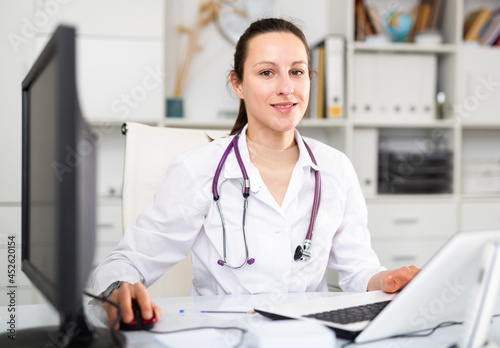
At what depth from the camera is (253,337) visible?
62 centimetres

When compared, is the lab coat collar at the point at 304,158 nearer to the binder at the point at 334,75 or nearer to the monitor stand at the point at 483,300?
the monitor stand at the point at 483,300

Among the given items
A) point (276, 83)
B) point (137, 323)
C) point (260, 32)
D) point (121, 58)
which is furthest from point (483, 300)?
point (121, 58)

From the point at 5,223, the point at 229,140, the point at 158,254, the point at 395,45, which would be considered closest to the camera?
the point at 158,254

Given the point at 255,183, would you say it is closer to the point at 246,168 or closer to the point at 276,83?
the point at 246,168

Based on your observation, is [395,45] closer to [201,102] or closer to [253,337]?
[201,102]

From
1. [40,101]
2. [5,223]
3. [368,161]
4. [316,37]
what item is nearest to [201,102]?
[316,37]

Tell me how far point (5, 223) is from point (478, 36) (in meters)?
2.75

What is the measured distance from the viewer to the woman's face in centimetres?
Result: 134

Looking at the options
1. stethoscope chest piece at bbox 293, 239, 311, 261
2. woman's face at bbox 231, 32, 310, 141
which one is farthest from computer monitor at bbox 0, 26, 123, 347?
woman's face at bbox 231, 32, 310, 141

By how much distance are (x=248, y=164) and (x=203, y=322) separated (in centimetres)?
54

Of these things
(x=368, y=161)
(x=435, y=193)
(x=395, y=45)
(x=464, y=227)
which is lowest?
(x=464, y=227)

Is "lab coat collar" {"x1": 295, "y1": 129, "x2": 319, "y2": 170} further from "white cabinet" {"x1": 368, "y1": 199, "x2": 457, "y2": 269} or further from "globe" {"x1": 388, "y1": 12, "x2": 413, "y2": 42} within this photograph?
"globe" {"x1": 388, "y1": 12, "x2": 413, "y2": 42}

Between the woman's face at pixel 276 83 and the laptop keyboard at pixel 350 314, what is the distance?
1.94 ft

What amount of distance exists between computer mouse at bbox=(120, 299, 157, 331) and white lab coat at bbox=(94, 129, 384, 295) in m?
0.34
